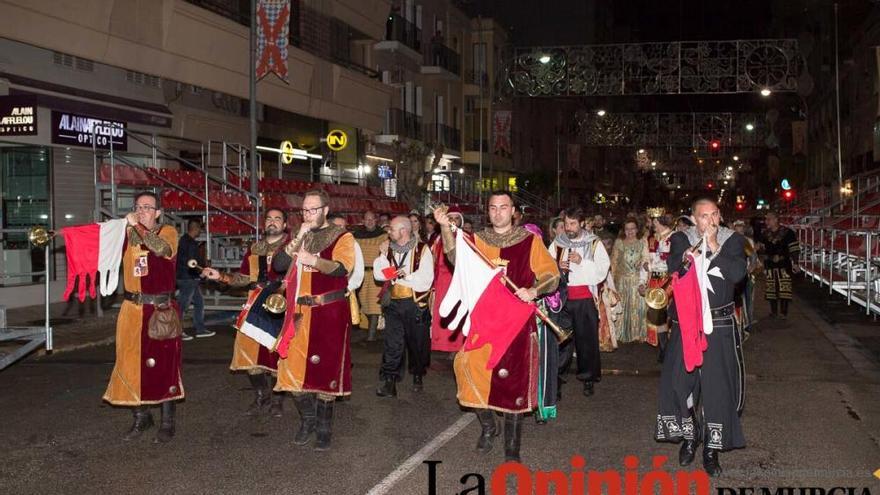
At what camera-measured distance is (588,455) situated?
6.89 metres

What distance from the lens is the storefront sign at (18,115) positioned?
15.7 meters

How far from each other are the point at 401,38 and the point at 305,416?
1219 inches

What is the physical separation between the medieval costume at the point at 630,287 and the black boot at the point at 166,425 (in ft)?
23.8

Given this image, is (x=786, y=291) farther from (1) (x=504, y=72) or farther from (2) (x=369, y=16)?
(2) (x=369, y=16)

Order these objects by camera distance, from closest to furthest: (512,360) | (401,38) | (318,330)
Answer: (512,360), (318,330), (401,38)

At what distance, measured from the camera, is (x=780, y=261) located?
15891mm

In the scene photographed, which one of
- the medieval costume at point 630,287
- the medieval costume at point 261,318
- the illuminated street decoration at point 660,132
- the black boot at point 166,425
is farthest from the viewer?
the illuminated street decoration at point 660,132

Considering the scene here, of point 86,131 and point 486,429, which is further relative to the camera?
point 86,131

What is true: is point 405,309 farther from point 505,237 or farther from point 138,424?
point 138,424

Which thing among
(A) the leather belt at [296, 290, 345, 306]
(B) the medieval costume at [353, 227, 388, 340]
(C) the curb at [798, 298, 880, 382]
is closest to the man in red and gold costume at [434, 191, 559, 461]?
(A) the leather belt at [296, 290, 345, 306]

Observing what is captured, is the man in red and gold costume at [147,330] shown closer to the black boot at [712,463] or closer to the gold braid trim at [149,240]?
the gold braid trim at [149,240]

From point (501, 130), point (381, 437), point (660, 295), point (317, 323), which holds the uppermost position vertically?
point (501, 130)

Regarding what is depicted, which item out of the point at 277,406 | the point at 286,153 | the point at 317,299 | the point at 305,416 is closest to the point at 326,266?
the point at 317,299

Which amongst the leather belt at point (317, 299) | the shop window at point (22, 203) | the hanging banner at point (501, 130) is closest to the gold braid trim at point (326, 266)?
the leather belt at point (317, 299)
